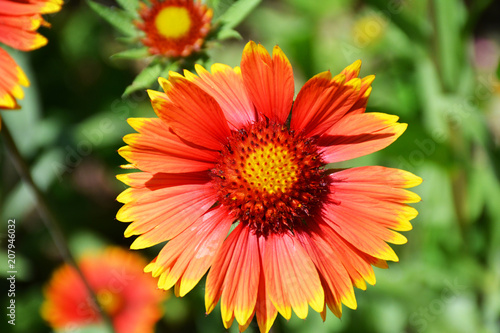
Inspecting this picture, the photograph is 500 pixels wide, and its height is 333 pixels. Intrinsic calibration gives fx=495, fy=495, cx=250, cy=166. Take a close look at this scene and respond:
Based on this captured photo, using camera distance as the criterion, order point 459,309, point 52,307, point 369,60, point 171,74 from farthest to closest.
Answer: point 369,60, point 459,309, point 52,307, point 171,74

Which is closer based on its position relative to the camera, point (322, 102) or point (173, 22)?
point (322, 102)

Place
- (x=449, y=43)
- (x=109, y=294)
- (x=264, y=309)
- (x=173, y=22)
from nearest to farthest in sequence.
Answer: (x=264, y=309), (x=173, y=22), (x=449, y=43), (x=109, y=294)

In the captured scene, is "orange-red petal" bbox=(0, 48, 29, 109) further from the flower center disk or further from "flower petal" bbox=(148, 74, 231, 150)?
the flower center disk

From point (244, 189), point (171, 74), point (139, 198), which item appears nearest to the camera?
point (171, 74)

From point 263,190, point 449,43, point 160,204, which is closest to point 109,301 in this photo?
point 160,204

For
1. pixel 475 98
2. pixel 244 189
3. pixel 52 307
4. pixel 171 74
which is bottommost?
pixel 52 307

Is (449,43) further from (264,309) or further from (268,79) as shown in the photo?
(264,309)

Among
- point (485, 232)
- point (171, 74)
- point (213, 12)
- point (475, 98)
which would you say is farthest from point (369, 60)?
point (171, 74)

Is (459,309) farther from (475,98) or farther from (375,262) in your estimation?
(375,262)
